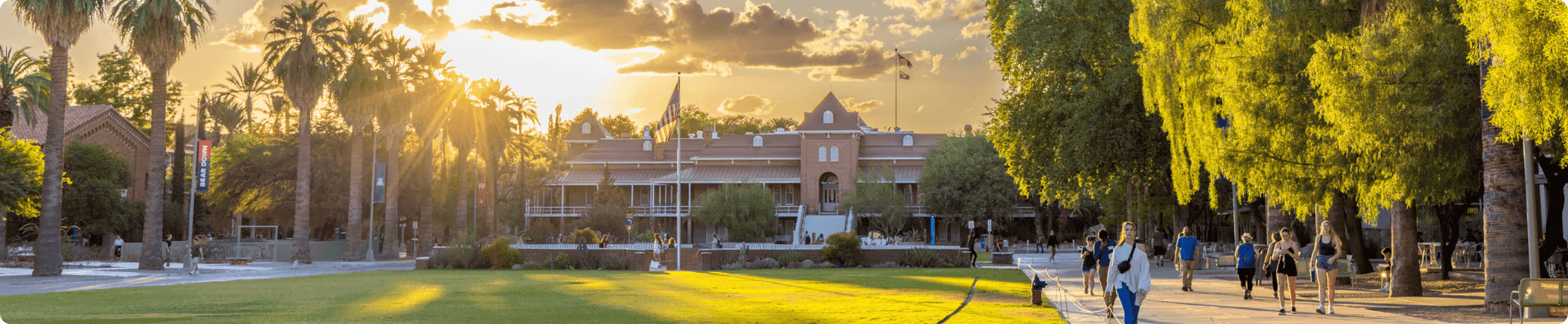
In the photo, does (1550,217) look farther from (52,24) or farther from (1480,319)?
(52,24)

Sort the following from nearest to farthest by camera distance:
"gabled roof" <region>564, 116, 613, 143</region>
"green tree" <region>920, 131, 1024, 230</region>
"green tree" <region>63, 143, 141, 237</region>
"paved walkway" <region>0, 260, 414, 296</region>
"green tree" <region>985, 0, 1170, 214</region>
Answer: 1. "paved walkway" <region>0, 260, 414, 296</region>
2. "green tree" <region>985, 0, 1170, 214</region>
3. "green tree" <region>63, 143, 141, 237</region>
4. "green tree" <region>920, 131, 1024, 230</region>
5. "gabled roof" <region>564, 116, 613, 143</region>

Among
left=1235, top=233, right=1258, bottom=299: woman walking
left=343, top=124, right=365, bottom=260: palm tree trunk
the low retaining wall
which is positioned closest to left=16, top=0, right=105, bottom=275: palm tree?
the low retaining wall

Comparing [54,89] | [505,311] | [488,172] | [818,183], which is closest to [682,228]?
[818,183]

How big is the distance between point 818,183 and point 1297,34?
6013 cm

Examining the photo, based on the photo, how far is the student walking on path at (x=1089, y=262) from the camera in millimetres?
14844

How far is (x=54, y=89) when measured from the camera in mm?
28578

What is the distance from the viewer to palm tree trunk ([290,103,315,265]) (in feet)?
131

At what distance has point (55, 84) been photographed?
93.7ft

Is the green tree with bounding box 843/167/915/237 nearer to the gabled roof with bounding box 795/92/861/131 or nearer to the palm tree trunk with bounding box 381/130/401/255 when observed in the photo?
the gabled roof with bounding box 795/92/861/131

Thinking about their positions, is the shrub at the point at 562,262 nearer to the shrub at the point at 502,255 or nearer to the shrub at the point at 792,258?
the shrub at the point at 502,255

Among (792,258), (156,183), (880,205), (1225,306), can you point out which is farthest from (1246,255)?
(880,205)

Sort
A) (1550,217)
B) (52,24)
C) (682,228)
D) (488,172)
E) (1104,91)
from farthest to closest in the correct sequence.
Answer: (682,228)
(488,172)
(52,24)
(1104,91)
(1550,217)

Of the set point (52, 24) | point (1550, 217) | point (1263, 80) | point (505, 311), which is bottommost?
point (505, 311)

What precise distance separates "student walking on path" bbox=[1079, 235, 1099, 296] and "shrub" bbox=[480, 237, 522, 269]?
2189 centimetres
